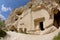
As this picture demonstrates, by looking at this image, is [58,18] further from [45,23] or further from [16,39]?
[16,39]

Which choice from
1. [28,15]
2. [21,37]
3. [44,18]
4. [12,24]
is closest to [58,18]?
[44,18]

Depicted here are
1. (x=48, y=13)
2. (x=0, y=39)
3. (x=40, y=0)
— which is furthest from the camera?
(x=40, y=0)

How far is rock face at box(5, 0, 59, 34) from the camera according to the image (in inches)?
779

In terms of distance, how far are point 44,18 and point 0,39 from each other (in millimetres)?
10879

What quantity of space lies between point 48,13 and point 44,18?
1051 millimetres

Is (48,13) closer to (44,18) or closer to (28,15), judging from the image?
(44,18)

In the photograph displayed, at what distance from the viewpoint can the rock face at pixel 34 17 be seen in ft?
64.9

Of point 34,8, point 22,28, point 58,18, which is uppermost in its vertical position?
point 34,8

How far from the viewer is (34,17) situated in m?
22.3

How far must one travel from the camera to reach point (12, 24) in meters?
25.6

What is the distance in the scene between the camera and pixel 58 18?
22.0m

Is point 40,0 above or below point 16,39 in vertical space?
above

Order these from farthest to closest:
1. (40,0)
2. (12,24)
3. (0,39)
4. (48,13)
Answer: (12,24) → (40,0) → (48,13) → (0,39)

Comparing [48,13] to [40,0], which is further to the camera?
[40,0]
